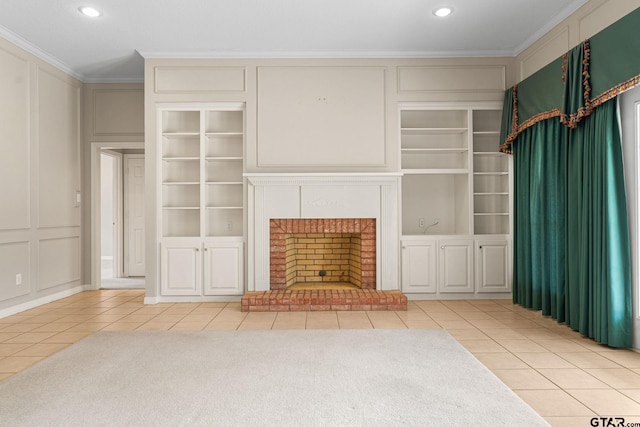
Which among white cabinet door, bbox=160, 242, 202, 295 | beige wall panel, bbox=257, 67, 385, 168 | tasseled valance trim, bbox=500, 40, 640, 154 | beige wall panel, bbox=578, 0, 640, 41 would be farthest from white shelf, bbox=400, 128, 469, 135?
white cabinet door, bbox=160, 242, 202, 295

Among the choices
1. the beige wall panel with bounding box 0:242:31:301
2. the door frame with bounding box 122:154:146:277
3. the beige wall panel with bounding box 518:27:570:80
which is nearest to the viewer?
the beige wall panel with bounding box 518:27:570:80

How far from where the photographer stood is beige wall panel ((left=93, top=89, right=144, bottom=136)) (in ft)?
20.5

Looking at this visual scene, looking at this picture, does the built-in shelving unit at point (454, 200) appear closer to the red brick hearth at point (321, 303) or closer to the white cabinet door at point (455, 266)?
the white cabinet door at point (455, 266)

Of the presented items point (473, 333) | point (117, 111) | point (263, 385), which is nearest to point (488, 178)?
point (473, 333)

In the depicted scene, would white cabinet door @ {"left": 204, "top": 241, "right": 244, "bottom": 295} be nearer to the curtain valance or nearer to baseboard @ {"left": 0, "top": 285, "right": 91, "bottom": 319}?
baseboard @ {"left": 0, "top": 285, "right": 91, "bottom": 319}

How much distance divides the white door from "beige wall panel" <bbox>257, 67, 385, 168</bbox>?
359 centimetres

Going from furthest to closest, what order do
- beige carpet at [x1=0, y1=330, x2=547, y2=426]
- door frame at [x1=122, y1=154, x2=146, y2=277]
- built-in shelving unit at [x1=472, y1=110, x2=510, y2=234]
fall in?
door frame at [x1=122, y1=154, x2=146, y2=277] < built-in shelving unit at [x1=472, y1=110, x2=510, y2=234] < beige carpet at [x1=0, y1=330, x2=547, y2=426]

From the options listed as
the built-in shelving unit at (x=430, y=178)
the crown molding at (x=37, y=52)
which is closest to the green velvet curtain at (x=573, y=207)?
the built-in shelving unit at (x=430, y=178)

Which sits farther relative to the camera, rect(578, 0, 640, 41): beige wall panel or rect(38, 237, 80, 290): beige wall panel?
rect(38, 237, 80, 290): beige wall panel

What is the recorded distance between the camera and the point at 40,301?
524cm

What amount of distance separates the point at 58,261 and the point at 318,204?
139 inches

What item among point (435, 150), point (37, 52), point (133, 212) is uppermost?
point (37, 52)

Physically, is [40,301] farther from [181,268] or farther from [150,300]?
[181,268]

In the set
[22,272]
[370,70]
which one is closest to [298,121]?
[370,70]
